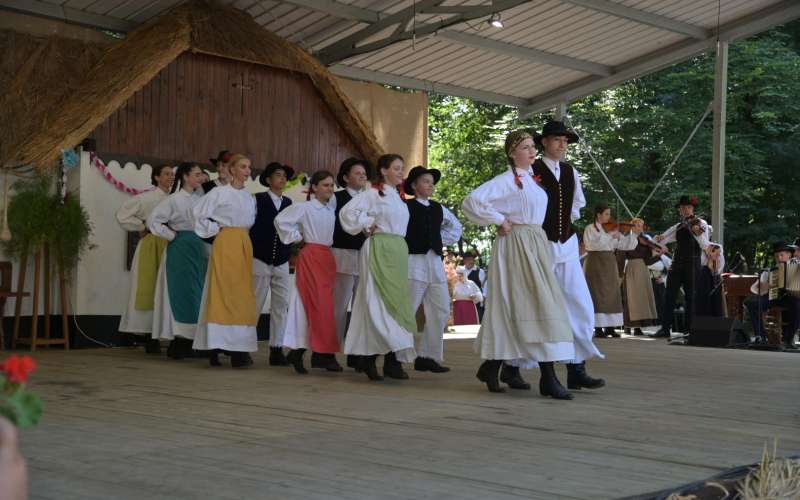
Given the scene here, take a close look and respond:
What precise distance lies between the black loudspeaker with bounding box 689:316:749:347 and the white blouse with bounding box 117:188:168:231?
559 cm

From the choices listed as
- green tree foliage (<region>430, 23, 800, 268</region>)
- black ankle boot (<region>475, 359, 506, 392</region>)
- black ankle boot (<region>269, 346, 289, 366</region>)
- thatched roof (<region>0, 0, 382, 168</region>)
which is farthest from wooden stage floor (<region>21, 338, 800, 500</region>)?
green tree foliage (<region>430, 23, 800, 268</region>)

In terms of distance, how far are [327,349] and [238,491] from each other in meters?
4.15

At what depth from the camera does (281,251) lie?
816 centimetres

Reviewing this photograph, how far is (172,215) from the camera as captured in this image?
336 inches

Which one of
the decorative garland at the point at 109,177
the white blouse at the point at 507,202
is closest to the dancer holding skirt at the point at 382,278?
the white blouse at the point at 507,202

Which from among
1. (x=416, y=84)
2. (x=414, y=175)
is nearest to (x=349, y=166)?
(x=414, y=175)

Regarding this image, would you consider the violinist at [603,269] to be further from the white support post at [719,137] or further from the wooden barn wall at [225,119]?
the wooden barn wall at [225,119]

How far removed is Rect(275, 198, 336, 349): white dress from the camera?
23.8 ft

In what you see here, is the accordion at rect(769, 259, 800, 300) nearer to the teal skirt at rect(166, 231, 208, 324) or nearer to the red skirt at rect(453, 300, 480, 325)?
the red skirt at rect(453, 300, 480, 325)

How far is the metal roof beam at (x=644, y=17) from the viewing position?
39.0ft

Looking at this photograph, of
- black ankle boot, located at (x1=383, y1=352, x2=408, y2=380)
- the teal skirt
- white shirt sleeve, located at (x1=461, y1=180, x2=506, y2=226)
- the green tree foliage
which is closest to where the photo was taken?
white shirt sleeve, located at (x1=461, y1=180, x2=506, y2=226)

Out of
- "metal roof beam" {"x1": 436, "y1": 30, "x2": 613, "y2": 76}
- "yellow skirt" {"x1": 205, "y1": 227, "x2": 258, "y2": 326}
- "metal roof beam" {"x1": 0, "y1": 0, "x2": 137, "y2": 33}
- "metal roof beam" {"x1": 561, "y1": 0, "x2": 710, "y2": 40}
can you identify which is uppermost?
"metal roof beam" {"x1": 561, "y1": 0, "x2": 710, "y2": 40}

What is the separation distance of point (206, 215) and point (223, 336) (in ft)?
2.82

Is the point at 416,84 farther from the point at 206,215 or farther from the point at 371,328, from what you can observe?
the point at 371,328
